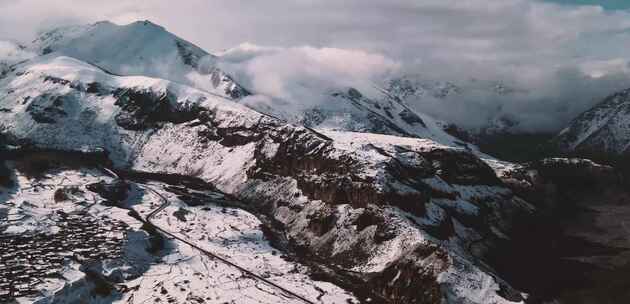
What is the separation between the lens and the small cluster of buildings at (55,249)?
12544 cm

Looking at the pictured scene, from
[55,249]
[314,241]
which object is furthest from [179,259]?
[314,241]

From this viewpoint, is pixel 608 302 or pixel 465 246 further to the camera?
pixel 465 246

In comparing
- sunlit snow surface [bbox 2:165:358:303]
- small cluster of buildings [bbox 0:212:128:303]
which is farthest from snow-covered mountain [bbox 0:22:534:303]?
small cluster of buildings [bbox 0:212:128:303]

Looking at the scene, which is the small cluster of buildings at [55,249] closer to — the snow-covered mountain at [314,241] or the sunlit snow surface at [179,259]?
the snow-covered mountain at [314,241]

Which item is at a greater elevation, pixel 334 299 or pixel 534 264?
pixel 334 299

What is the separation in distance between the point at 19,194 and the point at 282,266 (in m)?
87.9

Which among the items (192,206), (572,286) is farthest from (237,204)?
(572,286)

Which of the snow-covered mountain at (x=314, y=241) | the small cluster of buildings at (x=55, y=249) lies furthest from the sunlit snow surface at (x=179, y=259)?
the small cluster of buildings at (x=55, y=249)

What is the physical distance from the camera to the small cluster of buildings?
125438 mm

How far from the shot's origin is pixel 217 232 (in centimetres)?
16725

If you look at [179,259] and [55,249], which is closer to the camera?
[55,249]

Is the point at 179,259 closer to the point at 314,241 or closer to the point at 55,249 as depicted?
the point at 55,249

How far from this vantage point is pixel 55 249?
144 metres

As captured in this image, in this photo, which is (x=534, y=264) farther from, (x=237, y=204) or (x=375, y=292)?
(x=237, y=204)
